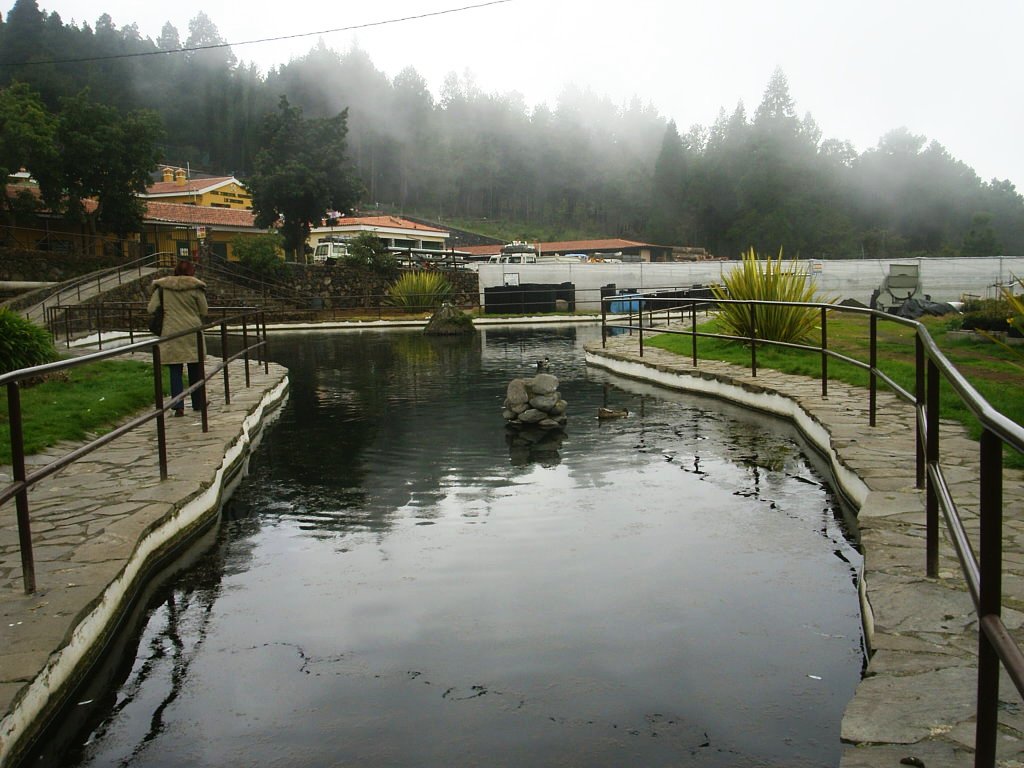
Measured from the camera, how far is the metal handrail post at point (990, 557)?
1999 mm

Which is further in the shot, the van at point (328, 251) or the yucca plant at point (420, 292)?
the van at point (328, 251)

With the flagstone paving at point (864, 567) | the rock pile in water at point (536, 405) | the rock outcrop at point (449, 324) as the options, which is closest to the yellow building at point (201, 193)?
the rock outcrop at point (449, 324)

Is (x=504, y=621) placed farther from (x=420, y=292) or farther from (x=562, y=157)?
(x=562, y=157)

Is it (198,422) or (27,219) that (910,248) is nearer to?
(27,219)

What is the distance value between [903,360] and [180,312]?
334 inches

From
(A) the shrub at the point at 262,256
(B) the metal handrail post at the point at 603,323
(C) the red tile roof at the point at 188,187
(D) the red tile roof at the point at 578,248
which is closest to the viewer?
(B) the metal handrail post at the point at 603,323

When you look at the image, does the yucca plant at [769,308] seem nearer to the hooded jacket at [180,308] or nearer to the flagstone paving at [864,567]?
the flagstone paving at [864,567]

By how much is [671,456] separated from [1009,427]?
5.88 metres

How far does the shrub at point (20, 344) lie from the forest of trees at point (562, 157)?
49.2 meters

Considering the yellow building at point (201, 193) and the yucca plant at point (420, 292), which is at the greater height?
the yellow building at point (201, 193)

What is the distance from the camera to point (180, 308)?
30.9 feet

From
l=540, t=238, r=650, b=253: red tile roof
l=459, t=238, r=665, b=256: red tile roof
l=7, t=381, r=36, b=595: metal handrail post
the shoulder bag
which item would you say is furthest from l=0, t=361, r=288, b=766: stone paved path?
l=540, t=238, r=650, b=253: red tile roof

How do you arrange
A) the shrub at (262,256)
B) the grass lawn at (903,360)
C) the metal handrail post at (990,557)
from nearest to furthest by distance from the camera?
the metal handrail post at (990,557) → the grass lawn at (903,360) → the shrub at (262,256)

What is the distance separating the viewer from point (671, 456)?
760cm
